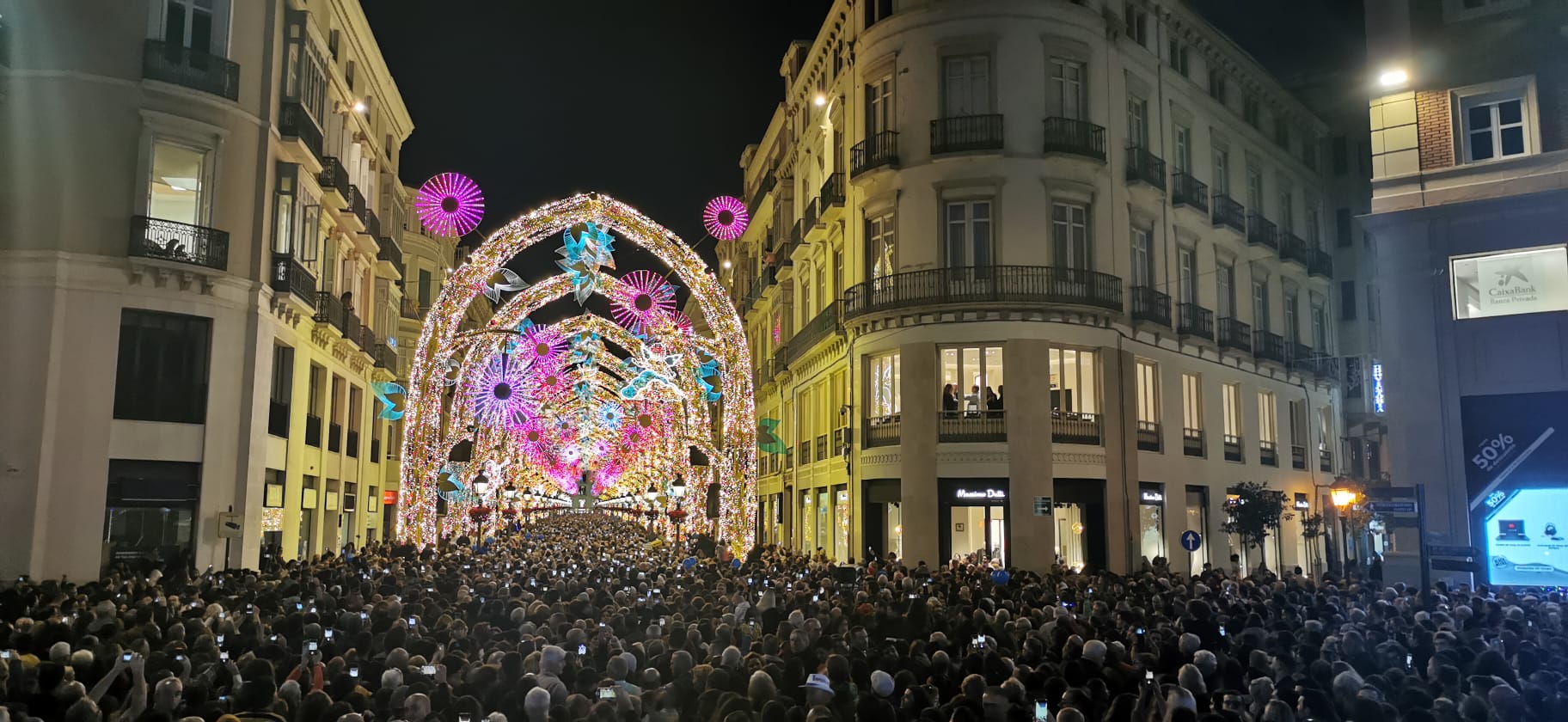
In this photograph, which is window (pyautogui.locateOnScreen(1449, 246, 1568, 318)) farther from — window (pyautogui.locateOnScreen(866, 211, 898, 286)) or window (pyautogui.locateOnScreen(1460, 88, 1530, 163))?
window (pyautogui.locateOnScreen(866, 211, 898, 286))

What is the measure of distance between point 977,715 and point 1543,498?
1898 centimetres

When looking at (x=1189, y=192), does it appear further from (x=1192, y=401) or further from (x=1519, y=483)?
(x=1519, y=483)

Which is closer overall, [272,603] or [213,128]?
[272,603]

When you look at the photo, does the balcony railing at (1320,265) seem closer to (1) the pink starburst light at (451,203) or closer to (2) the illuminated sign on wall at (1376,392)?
(2) the illuminated sign on wall at (1376,392)

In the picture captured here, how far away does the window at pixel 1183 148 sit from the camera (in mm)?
38406

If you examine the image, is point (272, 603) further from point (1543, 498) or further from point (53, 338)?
point (1543, 498)

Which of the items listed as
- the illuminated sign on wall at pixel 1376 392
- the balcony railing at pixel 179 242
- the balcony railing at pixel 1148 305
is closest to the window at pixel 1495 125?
the balcony railing at pixel 1148 305

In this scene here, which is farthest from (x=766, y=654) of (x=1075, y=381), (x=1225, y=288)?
(x=1225, y=288)

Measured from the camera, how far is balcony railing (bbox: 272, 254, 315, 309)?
30.0 metres

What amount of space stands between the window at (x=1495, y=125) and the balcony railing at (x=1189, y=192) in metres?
12.9

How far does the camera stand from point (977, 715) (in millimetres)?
8602

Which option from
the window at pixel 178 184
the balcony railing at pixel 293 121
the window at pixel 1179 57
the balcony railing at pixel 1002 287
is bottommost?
the balcony railing at pixel 1002 287

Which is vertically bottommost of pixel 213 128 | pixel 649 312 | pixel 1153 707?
pixel 1153 707

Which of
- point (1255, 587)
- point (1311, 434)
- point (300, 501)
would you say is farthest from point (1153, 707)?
point (1311, 434)
